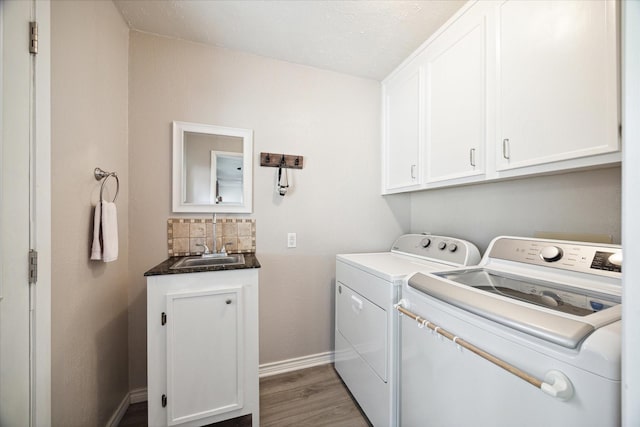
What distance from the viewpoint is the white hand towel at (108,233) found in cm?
119

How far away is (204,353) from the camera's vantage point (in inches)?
50.8

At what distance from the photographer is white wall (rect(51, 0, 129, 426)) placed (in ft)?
3.18

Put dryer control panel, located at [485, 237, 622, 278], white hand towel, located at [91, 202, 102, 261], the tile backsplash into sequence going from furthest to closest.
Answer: the tile backsplash → white hand towel, located at [91, 202, 102, 261] → dryer control panel, located at [485, 237, 622, 278]

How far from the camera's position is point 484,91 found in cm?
128

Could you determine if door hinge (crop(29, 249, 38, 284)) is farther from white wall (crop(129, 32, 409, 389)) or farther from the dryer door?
the dryer door

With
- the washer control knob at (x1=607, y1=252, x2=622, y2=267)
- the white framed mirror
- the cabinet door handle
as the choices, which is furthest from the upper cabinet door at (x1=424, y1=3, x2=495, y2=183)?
the white framed mirror

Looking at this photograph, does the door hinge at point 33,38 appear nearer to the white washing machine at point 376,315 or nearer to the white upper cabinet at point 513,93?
the white washing machine at point 376,315

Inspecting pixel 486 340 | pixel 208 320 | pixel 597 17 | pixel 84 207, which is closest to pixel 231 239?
pixel 208 320

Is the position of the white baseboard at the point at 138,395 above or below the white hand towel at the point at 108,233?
below

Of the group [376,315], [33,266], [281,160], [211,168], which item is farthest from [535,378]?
[211,168]

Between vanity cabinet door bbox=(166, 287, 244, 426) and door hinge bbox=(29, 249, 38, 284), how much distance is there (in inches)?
19.7

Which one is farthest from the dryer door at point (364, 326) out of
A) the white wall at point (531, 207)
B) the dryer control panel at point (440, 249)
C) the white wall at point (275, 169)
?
the white wall at point (531, 207)

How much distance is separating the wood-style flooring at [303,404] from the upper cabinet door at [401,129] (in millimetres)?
1612

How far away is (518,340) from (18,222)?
66.5 inches
